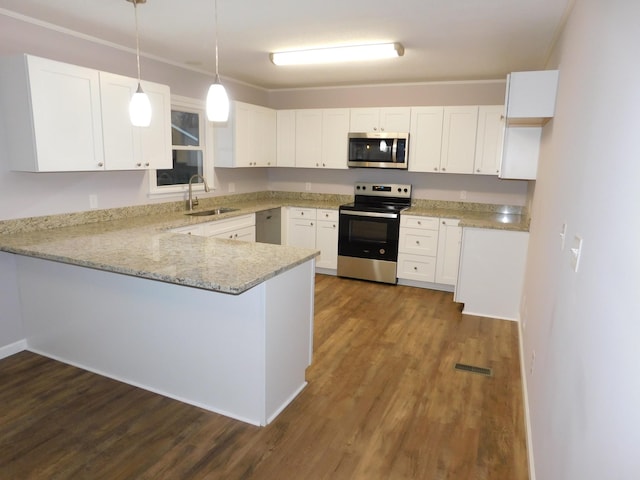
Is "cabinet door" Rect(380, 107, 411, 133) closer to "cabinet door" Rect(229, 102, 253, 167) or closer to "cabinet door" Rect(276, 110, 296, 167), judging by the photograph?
"cabinet door" Rect(276, 110, 296, 167)

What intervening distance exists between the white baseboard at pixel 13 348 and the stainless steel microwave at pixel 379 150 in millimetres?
3843

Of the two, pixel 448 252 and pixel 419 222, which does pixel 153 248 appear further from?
pixel 448 252

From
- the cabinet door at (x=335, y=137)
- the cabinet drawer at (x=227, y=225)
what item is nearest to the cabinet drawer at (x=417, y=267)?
the cabinet door at (x=335, y=137)

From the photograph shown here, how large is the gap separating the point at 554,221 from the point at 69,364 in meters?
3.32

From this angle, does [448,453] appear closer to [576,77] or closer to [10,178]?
[576,77]

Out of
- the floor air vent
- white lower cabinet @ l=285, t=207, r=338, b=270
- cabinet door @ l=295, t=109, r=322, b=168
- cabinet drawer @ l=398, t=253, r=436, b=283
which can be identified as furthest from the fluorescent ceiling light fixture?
the floor air vent

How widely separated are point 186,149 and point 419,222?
2.78 metres

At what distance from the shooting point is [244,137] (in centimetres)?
514

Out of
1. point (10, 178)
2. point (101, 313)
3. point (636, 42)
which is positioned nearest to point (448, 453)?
point (636, 42)

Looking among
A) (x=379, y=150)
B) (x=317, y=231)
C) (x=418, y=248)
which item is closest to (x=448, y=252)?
(x=418, y=248)

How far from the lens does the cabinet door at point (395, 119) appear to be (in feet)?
16.6

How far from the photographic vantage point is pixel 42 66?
2850 millimetres

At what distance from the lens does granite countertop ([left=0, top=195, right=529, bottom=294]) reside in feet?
7.09

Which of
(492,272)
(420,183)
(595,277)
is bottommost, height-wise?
(492,272)
